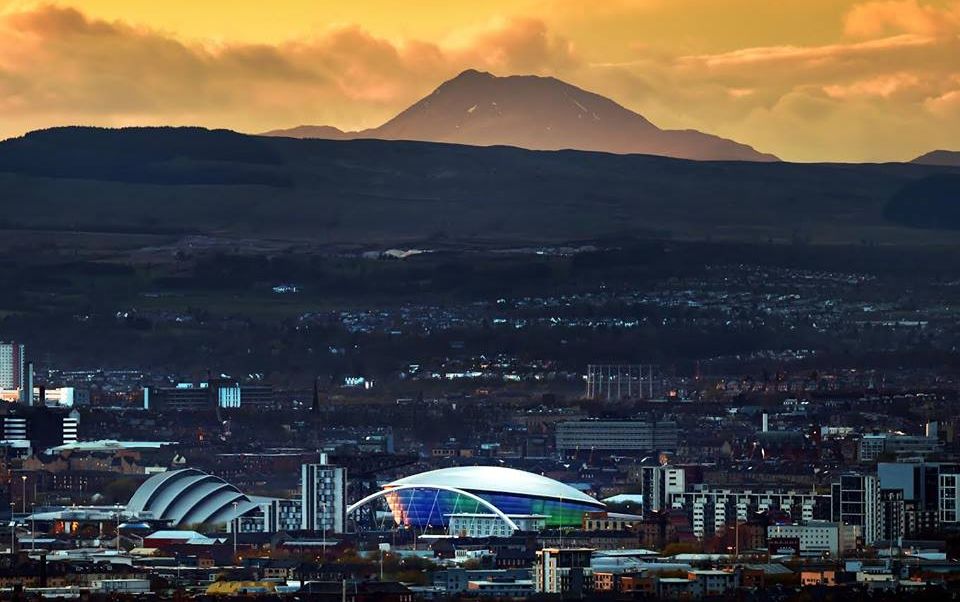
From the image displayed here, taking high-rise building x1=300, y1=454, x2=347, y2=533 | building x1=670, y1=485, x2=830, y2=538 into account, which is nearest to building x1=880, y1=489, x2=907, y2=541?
building x1=670, y1=485, x2=830, y2=538

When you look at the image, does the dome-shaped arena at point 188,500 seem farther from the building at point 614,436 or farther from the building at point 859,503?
the building at point 614,436

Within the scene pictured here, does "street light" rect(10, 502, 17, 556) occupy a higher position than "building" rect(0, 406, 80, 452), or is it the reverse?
"building" rect(0, 406, 80, 452)

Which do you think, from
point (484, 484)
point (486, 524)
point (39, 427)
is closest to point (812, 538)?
point (486, 524)

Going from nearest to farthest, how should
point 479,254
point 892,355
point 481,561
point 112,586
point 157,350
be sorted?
1. point 112,586
2. point 481,561
3. point 892,355
4. point 157,350
5. point 479,254

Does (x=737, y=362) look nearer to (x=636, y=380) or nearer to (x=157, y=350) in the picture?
(x=636, y=380)

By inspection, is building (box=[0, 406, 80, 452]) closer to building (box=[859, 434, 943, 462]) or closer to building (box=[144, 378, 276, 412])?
building (box=[144, 378, 276, 412])

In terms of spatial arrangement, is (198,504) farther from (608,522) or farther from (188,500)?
(608,522)

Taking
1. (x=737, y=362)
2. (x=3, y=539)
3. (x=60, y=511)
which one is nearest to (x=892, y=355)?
(x=737, y=362)
